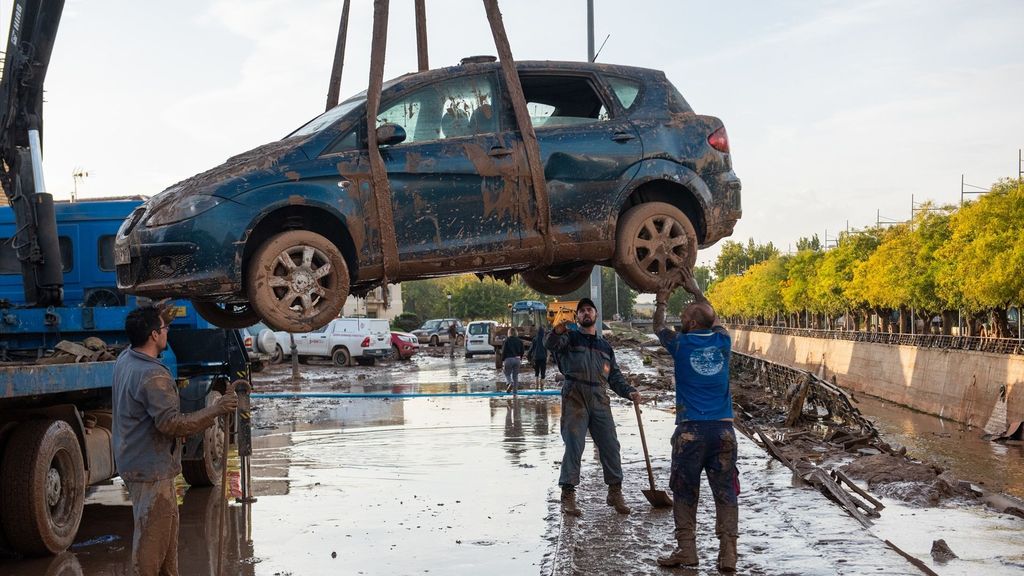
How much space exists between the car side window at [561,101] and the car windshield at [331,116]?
946mm

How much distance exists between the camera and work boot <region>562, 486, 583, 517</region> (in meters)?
9.95

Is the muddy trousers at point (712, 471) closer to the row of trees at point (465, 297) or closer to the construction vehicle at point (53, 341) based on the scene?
the construction vehicle at point (53, 341)

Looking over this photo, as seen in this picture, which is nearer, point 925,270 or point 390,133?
point 390,133

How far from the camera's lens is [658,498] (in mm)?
10430

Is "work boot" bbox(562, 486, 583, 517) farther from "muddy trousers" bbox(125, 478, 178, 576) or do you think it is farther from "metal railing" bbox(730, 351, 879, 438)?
"metal railing" bbox(730, 351, 879, 438)

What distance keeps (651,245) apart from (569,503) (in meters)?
4.10

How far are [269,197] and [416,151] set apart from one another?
2.76 ft

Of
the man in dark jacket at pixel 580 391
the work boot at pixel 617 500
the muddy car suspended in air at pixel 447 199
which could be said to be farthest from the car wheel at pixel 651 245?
the work boot at pixel 617 500

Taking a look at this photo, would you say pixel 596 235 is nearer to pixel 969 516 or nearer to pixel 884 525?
pixel 884 525

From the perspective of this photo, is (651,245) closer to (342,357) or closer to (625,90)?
(625,90)

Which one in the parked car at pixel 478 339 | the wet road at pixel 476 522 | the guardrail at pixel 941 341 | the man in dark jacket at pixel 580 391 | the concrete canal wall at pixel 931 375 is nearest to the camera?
the wet road at pixel 476 522

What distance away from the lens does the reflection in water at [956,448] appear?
25438mm

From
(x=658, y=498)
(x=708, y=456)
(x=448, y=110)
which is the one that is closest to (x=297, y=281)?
(x=448, y=110)

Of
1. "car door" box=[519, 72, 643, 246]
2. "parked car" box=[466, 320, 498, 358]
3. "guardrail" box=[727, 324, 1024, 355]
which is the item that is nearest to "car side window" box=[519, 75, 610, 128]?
"car door" box=[519, 72, 643, 246]
